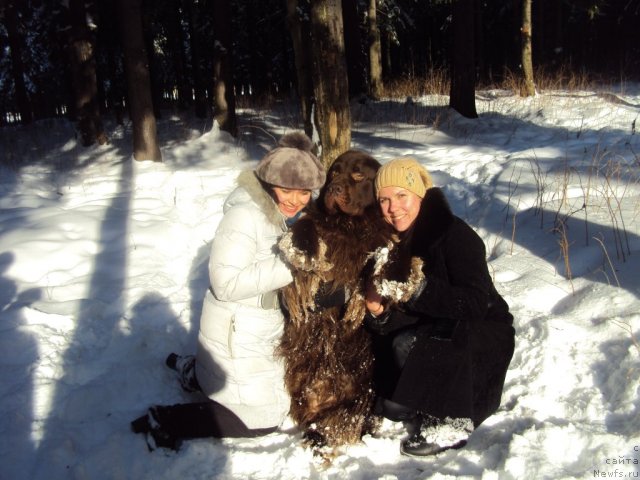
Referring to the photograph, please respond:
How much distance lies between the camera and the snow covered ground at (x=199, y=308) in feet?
7.37

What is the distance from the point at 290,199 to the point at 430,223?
67 cm

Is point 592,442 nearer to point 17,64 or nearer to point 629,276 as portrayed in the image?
point 629,276

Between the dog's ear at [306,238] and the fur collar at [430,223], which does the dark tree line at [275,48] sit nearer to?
the fur collar at [430,223]

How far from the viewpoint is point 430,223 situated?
229 centimetres

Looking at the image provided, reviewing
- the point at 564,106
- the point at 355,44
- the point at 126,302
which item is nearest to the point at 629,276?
the point at 126,302

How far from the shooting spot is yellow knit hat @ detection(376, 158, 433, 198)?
227cm

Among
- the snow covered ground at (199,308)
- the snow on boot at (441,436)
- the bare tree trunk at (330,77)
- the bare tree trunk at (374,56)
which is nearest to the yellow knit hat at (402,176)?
the snow on boot at (441,436)

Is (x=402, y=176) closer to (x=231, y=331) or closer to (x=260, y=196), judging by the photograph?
(x=260, y=196)

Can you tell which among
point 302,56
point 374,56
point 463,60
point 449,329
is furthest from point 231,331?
point 374,56

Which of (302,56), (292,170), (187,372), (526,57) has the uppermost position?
(526,57)

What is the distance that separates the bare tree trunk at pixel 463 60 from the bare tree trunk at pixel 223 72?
155 inches

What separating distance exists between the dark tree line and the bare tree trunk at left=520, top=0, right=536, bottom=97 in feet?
0.11

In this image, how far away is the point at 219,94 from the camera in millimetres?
8688

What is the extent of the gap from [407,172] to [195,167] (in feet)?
17.2
